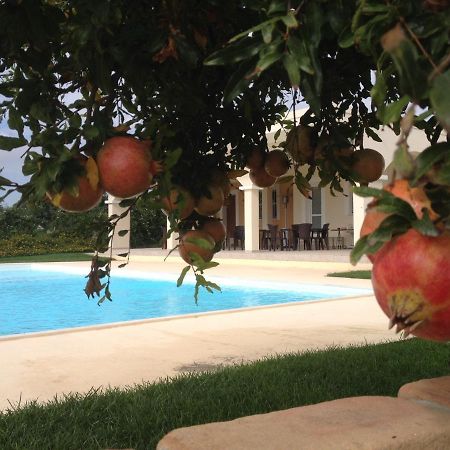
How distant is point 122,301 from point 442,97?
13.8m

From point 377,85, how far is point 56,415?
390cm

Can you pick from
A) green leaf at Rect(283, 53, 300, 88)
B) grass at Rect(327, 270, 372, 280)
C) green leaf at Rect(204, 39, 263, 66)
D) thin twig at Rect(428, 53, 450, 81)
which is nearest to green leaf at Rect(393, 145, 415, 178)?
thin twig at Rect(428, 53, 450, 81)

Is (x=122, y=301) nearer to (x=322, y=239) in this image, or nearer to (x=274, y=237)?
(x=274, y=237)

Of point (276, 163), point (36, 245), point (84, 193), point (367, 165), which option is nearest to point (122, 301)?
point (276, 163)

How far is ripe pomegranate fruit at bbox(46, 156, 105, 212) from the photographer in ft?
4.29

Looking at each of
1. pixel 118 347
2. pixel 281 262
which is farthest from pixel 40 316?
pixel 281 262

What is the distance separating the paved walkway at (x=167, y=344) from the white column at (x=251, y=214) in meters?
9.83

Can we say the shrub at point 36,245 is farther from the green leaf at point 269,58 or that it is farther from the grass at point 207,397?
the green leaf at point 269,58

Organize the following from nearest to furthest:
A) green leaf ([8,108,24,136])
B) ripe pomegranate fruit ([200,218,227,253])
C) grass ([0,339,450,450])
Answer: green leaf ([8,108,24,136]) → ripe pomegranate fruit ([200,218,227,253]) → grass ([0,339,450,450])

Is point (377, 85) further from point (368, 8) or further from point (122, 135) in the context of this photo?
point (122, 135)

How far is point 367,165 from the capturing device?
1.95m

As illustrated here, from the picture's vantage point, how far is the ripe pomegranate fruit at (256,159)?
2283 mm

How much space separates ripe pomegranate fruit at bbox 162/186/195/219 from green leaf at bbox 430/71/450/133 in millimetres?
1062

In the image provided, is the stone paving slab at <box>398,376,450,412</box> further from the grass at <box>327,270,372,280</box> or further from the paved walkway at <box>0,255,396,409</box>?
the grass at <box>327,270,372,280</box>
